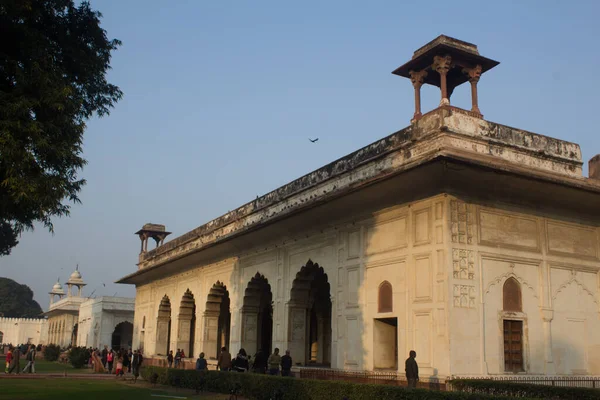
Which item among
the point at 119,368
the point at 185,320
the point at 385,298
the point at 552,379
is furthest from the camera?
the point at 185,320

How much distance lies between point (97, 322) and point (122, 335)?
17.0 ft

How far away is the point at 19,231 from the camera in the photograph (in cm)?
1102

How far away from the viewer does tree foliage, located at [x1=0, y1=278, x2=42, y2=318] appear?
94125 millimetres

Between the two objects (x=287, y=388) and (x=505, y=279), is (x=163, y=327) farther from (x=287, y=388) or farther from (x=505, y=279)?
(x=505, y=279)

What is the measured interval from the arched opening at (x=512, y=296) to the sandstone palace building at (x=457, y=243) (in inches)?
1.3

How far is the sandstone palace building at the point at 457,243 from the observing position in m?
12.6

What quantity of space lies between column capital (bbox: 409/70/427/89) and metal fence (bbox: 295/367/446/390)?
670 centimetres

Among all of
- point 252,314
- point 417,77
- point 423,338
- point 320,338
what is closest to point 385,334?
point 423,338

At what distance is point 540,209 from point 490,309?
9.41 feet

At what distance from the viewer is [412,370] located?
12.2 meters

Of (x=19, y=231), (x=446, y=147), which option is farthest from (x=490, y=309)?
(x=19, y=231)

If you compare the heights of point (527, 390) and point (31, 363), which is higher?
point (527, 390)

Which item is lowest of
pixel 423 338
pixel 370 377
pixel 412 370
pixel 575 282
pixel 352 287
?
pixel 370 377

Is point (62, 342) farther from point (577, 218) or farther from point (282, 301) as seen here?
point (577, 218)
